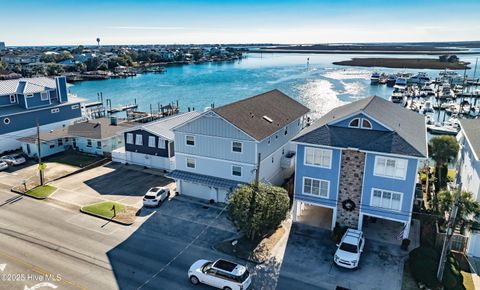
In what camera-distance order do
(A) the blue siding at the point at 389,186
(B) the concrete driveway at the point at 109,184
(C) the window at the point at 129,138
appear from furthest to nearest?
(C) the window at the point at 129,138
(B) the concrete driveway at the point at 109,184
(A) the blue siding at the point at 389,186

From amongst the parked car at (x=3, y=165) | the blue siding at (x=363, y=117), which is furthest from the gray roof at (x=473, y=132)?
the parked car at (x=3, y=165)

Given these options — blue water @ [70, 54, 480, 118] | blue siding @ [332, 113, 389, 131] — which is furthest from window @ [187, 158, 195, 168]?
blue water @ [70, 54, 480, 118]

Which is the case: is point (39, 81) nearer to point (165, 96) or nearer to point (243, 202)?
point (243, 202)

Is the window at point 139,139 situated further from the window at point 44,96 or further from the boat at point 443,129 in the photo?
the boat at point 443,129

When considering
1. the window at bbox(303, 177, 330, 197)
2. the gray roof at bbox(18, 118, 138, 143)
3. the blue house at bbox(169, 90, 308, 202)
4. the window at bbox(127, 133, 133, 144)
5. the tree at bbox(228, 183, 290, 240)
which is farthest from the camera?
the gray roof at bbox(18, 118, 138, 143)

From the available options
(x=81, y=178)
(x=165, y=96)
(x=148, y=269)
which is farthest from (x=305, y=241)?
(x=165, y=96)

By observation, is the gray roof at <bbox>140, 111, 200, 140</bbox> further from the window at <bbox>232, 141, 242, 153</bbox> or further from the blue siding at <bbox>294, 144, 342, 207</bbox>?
the blue siding at <bbox>294, 144, 342, 207</bbox>

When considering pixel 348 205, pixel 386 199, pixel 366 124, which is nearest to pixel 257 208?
pixel 348 205
